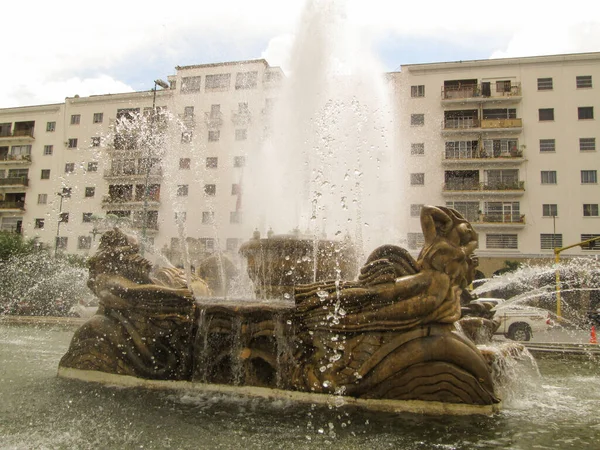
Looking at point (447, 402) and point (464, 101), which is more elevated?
point (464, 101)

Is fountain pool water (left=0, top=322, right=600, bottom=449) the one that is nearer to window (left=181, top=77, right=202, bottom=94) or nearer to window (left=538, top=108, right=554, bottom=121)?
window (left=181, top=77, right=202, bottom=94)

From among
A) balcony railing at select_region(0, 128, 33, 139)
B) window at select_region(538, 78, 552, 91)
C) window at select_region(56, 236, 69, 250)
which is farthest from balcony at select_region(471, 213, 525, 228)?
A: balcony railing at select_region(0, 128, 33, 139)

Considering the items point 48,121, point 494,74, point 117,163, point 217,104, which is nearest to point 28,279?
point 117,163

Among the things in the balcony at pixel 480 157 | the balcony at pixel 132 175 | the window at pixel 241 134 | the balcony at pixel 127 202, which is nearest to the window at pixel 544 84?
the balcony at pixel 480 157

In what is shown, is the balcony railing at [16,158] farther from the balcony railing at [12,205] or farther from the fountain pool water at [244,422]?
the fountain pool water at [244,422]

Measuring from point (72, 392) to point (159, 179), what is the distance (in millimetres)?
34776

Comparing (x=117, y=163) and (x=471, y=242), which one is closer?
(x=471, y=242)

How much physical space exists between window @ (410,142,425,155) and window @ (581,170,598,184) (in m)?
11.4

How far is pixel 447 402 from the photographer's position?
17.4ft

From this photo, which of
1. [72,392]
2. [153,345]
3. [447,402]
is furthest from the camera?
[153,345]

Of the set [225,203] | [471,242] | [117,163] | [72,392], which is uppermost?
[117,163]

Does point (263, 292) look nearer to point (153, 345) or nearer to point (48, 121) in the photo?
point (153, 345)

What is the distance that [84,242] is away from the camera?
134 feet

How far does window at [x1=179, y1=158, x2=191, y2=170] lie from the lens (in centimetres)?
3881
